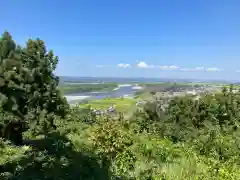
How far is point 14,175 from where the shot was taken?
6.82 meters

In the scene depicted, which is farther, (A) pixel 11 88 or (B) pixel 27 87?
(B) pixel 27 87

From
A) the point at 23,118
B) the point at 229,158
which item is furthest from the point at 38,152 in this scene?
the point at 229,158

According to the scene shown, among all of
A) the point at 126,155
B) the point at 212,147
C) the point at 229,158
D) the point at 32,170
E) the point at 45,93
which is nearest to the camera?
the point at 32,170

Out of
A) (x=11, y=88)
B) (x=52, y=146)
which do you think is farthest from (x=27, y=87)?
(x=52, y=146)

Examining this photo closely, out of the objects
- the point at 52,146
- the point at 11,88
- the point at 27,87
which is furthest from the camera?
the point at 52,146

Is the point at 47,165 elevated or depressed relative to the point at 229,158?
elevated

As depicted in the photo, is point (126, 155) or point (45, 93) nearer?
point (45, 93)

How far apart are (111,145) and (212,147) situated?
196 inches

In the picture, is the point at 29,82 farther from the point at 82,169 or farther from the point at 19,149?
the point at 82,169

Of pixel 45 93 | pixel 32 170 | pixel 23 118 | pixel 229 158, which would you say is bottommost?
pixel 229 158

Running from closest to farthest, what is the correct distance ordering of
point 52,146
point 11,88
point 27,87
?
1. point 11,88
2. point 27,87
3. point 52,146

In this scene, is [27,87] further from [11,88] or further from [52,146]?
[52,146]

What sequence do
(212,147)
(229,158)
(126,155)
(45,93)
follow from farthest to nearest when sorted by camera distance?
(212,147), (229,158), (126,155), (45,93)

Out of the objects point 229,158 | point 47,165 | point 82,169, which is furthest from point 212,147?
point 47,165
